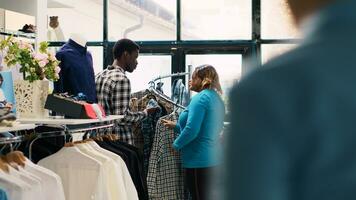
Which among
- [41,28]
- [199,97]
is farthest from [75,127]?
[41,28]

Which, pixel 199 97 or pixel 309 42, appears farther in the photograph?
pixel 199 97

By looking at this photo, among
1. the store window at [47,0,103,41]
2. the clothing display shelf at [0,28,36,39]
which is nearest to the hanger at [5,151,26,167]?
the clothing display shelf at [0,28,36,39]

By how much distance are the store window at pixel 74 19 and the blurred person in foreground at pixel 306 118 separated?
669 centimetres

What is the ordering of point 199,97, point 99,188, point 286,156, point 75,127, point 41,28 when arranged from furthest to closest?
1. point 41,28
2. point 199,97
3. point 75,127
4. point 99,188
5. point 286,156

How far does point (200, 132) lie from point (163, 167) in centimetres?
73

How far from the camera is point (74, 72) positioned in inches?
135

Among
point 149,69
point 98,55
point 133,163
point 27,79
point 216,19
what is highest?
point 216,19

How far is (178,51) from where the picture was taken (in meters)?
6.71

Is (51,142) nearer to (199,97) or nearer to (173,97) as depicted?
(199,97)

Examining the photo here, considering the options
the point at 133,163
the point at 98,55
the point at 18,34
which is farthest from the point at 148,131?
the point at 98,55

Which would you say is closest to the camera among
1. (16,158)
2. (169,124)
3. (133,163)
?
(16,158)

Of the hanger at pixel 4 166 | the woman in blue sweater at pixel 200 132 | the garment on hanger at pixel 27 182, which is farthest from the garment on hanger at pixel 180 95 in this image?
the hanger at pixel 4 166

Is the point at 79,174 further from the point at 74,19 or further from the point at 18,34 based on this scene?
the point at 74,19

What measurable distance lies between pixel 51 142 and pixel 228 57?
422cm
